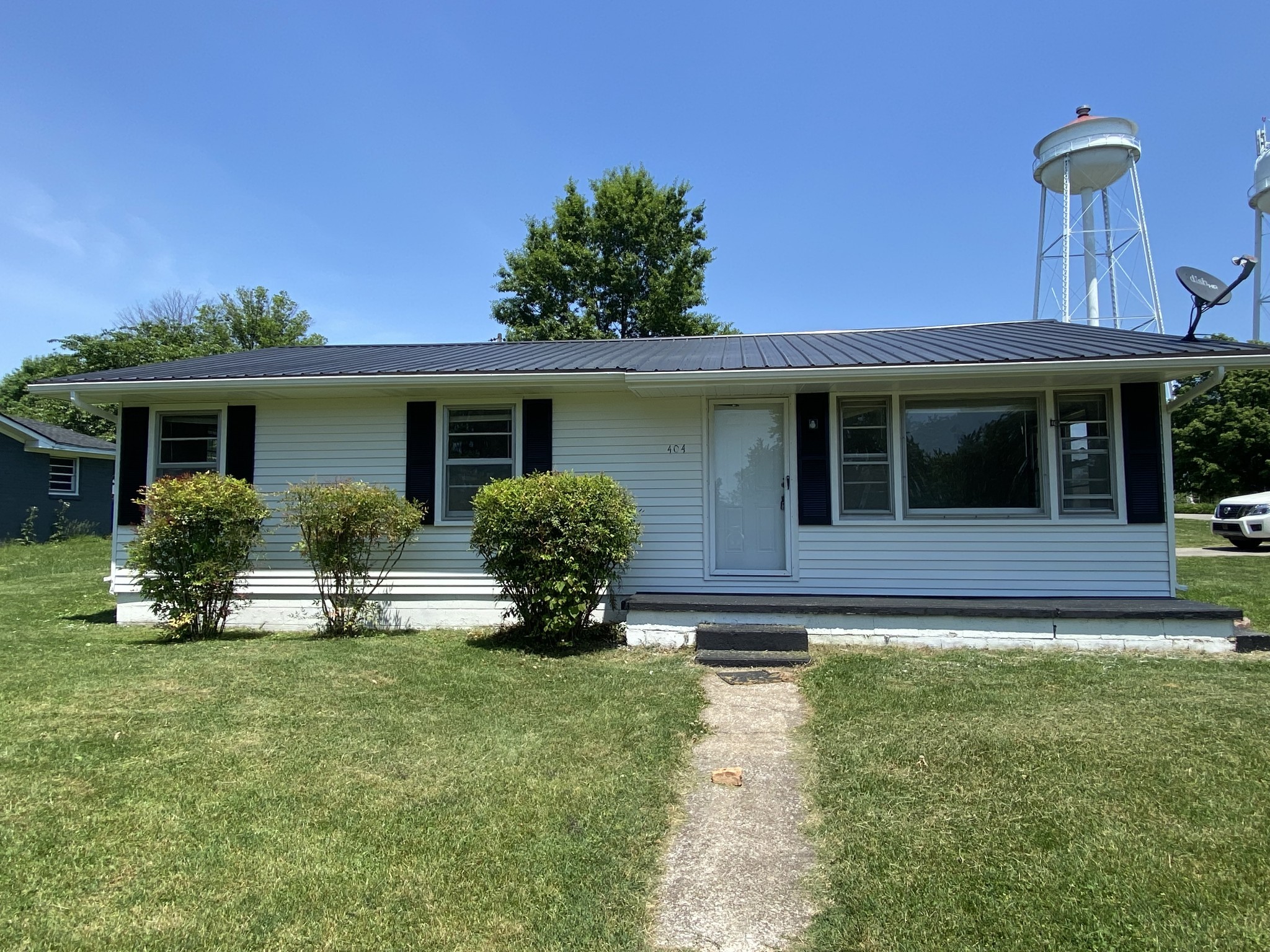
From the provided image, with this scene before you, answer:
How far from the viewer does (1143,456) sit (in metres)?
6.69

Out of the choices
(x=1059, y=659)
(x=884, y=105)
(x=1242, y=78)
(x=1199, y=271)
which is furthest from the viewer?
(x=1242, y=78)

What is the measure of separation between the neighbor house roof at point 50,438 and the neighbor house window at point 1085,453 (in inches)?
832

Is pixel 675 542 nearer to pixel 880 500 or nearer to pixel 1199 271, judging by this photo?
pixel 880 500

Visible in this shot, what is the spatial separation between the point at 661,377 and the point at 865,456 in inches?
90.1

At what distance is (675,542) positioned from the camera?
7398mm

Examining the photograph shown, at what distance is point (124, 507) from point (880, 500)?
331 inches

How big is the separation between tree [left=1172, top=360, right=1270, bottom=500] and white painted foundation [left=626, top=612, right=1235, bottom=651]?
27212 mm

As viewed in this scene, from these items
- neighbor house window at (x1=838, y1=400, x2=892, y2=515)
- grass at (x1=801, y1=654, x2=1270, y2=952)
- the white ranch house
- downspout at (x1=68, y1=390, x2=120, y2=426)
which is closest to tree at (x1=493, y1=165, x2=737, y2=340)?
downspout at (x1=68, y1=390, x2=120, y2=426)

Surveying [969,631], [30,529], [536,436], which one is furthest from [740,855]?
[30,529]

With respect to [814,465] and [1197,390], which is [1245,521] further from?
[814,465]

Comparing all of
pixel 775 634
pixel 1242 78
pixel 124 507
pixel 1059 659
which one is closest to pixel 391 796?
pixel 775 634

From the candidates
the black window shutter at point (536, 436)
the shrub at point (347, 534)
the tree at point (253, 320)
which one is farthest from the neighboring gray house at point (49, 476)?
the black window shutter at point (536, 436)

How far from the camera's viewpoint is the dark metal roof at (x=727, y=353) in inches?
259

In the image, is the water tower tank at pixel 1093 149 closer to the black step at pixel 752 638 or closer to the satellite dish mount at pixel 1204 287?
the satellite dish mount at pixel 1204 287
